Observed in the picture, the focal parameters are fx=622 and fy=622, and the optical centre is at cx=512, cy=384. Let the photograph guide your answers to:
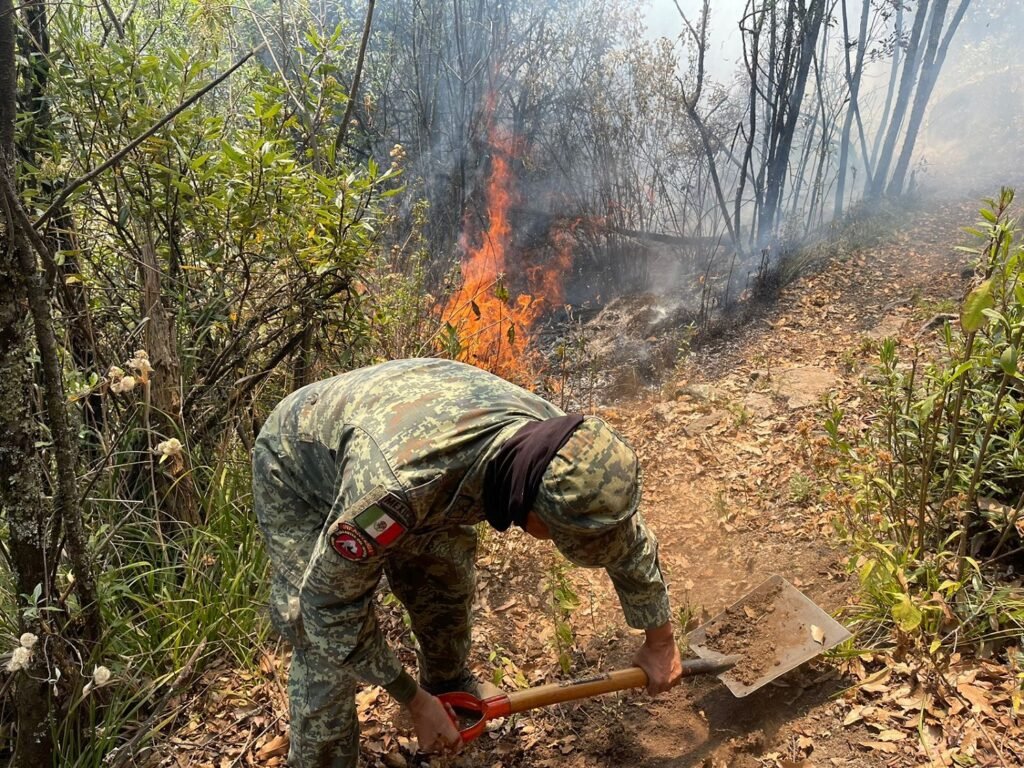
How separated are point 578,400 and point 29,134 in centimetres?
493

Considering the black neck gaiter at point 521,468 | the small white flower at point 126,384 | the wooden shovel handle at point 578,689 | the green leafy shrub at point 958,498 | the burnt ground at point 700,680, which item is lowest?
the burnt ground at point 700,680

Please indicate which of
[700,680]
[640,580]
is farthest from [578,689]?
[700,680]

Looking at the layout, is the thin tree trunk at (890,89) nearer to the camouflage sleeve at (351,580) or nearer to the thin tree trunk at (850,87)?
the thin tree trunk at (850,87)

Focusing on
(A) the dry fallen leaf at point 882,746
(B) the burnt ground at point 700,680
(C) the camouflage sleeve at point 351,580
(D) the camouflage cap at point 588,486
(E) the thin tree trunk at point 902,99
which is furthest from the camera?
(E) the thin tree trunk at point 902,99

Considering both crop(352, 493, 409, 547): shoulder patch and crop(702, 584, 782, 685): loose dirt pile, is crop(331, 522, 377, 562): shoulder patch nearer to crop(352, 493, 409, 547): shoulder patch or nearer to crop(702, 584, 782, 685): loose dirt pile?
crop(352, 493, 409, 547): shoulder patch

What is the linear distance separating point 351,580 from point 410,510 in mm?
282

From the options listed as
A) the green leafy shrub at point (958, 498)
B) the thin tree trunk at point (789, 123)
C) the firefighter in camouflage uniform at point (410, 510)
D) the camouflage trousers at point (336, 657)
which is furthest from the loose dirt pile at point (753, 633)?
the thin tree trunk at point (789, 123)

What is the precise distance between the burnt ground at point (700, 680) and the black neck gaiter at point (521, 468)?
4.63 feet

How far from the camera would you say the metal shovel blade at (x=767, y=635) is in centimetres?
246

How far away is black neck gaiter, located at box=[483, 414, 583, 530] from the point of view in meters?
1.57

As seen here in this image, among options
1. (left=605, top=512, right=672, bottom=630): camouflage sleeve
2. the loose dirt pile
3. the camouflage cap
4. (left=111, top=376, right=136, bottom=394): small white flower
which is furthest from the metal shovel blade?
(left=111, top=376, right=136, bottom=394): small white flower

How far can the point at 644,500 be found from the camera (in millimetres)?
4520

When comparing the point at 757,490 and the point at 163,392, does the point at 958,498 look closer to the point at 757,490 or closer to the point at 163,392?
the point at 757,490

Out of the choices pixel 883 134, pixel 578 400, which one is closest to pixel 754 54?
pixel 883 134
